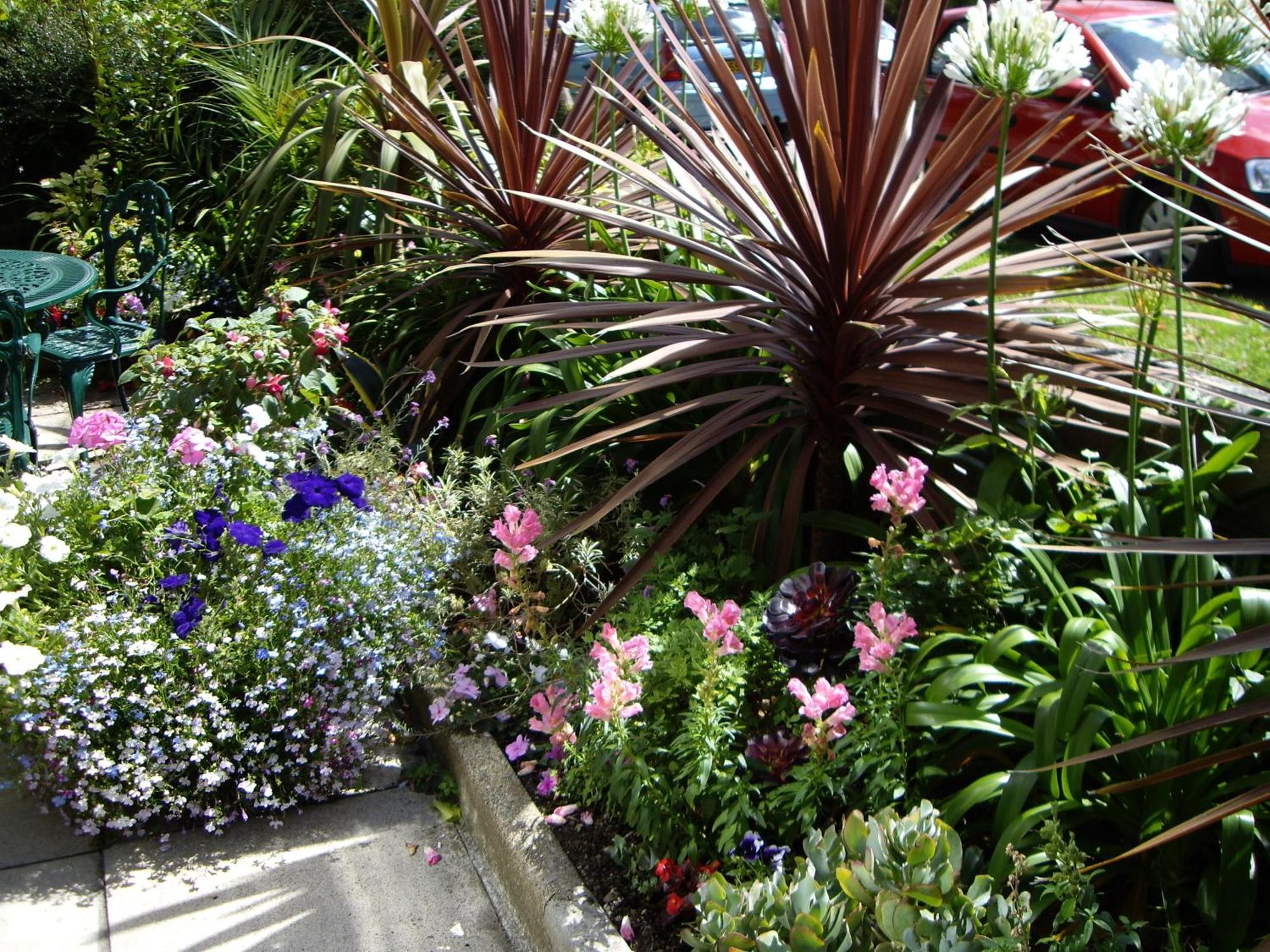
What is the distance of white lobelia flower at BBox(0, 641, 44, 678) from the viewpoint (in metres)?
2.47

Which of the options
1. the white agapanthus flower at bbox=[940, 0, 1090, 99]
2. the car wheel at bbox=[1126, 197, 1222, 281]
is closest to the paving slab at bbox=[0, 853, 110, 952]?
the white agapanthus flower at bbox=[940, 0, 1090, 99]

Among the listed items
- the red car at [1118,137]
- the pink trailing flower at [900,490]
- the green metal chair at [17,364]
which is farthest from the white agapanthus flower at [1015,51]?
the red car at [1118,137]

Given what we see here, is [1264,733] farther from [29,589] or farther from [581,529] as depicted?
[29,589]

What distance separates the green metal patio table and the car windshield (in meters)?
5.62

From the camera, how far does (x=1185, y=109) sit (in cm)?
187

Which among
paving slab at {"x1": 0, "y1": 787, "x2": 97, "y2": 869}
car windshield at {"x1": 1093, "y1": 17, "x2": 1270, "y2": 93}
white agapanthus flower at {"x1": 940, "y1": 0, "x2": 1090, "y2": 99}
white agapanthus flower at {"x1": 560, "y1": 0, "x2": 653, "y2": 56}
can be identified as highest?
car windshield at {"x1": 1093, "y1": 17, "x2": 1270, "y2": 93}

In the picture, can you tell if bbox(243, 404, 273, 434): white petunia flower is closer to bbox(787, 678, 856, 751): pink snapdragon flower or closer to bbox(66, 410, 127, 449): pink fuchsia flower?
bbox(66, 410, 127, 449): pink fuchsia flower

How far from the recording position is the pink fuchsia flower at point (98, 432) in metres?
3.21

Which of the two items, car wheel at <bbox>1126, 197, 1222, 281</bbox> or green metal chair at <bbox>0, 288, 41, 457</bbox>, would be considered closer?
green metal chair at <bbox>0, 288, 41, 457</bbox>

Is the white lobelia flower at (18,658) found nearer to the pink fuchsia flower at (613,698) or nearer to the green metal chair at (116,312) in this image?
the pink fuchsia flower at (613,698)

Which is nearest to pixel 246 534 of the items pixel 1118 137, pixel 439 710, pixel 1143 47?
pixel 439 710

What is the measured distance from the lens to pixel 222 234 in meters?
6.47

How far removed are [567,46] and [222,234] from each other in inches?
119

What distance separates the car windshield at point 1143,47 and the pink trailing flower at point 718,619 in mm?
5666
